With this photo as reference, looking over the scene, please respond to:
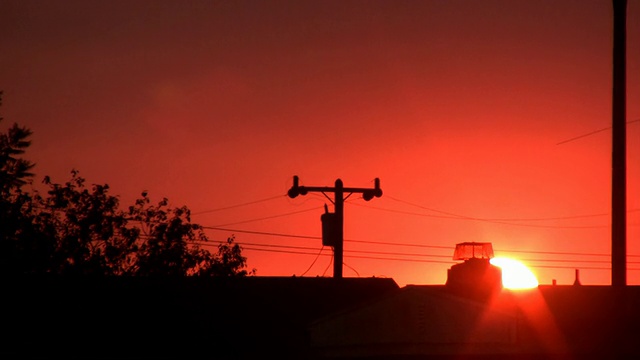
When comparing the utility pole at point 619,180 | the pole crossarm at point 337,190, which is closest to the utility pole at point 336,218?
the pole crossarm at point 337,190

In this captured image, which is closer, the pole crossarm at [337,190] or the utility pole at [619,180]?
the utility pole at [619,180]

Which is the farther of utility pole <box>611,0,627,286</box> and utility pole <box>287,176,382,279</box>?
utility pole <box>287,176,382,279</box>

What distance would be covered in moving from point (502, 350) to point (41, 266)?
14.4 m

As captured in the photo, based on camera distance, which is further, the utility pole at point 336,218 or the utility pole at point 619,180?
the utility pole at point 336,218

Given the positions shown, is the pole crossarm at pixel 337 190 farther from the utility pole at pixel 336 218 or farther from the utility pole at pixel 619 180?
the utility pole at pixel 619 180

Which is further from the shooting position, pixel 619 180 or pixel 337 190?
pixel 337 190

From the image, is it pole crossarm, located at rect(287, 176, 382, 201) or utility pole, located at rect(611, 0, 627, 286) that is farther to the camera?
pole crossarm, located at rect(287, 176, 382, 201)

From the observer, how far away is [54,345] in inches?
1100

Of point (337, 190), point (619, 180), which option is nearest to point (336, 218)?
point (337, 190)

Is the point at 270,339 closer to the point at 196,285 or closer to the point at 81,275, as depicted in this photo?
the point at 196,285

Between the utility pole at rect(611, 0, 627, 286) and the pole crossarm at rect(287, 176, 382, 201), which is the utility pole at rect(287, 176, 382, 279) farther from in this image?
the utility pole at rect(611, 0, 627, 286)

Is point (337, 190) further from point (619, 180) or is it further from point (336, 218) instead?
point (619, 180)

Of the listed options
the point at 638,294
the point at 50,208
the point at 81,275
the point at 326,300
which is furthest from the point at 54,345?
the point at 638,294

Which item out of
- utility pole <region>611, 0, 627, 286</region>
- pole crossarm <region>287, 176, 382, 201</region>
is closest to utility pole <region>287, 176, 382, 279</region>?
pole crossarm <region>287, 176, 382, 201</region>
